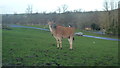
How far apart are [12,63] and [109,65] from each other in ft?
10.2

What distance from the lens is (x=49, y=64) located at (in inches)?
211

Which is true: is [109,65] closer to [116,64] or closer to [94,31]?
[116,64]

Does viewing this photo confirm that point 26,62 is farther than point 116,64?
No

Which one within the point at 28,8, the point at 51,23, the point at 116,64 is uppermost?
the point at 28,8

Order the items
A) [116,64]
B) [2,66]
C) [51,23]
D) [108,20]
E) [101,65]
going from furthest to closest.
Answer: [108,20], [51,23], [116,64], [101,65], [2,66]

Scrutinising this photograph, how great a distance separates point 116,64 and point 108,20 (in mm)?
18237

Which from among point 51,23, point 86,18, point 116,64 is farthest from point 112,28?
point 116,64

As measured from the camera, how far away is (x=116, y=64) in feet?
19.6

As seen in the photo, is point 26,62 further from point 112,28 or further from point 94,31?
point 94,31

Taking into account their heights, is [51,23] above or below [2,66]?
above

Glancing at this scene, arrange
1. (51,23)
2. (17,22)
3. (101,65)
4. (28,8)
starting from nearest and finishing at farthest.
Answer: (101,65) → (51,23) → (28,8) → (17,22)

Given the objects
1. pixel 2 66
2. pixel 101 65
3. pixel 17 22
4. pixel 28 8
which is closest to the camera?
pixel 2 66

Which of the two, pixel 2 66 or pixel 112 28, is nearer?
pixel 2 66

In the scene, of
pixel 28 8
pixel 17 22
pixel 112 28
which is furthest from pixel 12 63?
pixel 112 28
